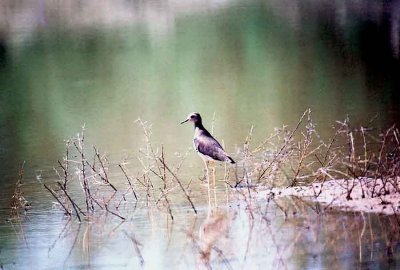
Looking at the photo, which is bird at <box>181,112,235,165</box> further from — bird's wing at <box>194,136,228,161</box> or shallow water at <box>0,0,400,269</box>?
shallow water at <box>0,0,400,269</box>

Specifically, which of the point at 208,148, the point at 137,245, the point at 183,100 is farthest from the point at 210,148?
the point at 183,100

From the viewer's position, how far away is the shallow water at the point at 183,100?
33.3 feet

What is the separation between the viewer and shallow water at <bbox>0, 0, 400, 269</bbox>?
10.2 metres

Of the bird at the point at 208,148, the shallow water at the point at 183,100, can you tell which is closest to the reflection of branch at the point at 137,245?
the shallow water at the point at 183,100

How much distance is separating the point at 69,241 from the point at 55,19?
107ft

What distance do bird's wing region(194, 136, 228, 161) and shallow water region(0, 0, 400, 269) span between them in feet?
1.54

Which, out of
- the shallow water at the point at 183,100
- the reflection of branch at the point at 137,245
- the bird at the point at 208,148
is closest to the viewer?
the reflection of branch at the point at 137,245

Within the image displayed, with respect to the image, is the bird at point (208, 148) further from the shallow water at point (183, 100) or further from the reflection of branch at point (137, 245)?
the reflection of branch at point (137, 245)

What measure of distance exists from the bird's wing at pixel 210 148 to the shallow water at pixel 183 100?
1.54 feet

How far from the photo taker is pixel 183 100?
79.4 ft

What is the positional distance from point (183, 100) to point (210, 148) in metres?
11.9

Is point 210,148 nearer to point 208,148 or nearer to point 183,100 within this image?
point 208,148

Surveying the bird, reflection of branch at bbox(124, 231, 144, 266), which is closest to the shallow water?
reflection of branch at bbox(124, 231, 144, 266)

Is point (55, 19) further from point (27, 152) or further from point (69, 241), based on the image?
point (69, 241)
